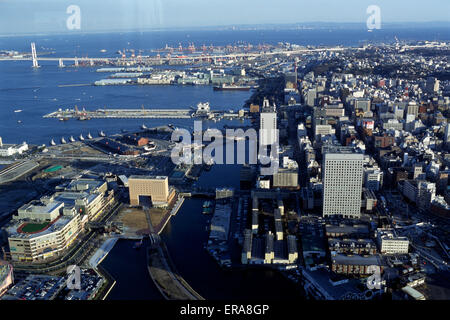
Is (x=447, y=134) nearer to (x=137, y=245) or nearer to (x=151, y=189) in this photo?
(x=151, y=189)

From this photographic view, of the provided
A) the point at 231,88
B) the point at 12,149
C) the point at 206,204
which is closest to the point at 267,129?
the point at 206,204

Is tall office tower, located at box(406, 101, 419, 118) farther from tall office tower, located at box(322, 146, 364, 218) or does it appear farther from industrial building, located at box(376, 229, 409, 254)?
industrial building, located at box(376, 229, 409, 254)

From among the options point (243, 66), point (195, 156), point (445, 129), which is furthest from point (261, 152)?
point (243, 66)

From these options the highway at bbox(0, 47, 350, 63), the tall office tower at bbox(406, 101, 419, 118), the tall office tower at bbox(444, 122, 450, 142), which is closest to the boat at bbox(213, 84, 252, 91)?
the tall office tower at bbox(406, 101, 419, 118)

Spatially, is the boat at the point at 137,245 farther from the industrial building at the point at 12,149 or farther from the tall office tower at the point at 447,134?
the tall office tower at the point at 447,134

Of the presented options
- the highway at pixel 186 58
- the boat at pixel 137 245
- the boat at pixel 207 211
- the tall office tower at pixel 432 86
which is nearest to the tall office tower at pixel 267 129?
the boat at pixel 207 211

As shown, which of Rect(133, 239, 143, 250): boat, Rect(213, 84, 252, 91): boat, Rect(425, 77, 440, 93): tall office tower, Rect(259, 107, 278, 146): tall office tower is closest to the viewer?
Rect(133, 239, 143, 250): boat

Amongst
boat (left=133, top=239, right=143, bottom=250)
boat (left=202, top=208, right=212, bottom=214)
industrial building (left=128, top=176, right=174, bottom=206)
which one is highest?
industrial building (left=128, top=176, right=174, bottom=206)
